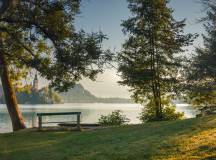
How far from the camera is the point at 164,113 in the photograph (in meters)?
37.1

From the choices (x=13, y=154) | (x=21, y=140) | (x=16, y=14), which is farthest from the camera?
(x=16, y=14)

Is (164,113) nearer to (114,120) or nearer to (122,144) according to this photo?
(114,120)

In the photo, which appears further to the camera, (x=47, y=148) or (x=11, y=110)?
(x=11, y=110)

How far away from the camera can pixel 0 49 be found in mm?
24578

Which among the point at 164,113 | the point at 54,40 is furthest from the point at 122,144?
the point at 164,113

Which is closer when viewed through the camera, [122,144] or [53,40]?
[122,144]

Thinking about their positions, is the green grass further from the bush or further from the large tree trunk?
the bush

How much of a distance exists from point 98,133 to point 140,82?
→ 49.7ft

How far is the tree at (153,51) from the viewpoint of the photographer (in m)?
36.2

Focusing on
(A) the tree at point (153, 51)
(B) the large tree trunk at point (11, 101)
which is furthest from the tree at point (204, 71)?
(B) the large tree trunk at point (11, 101)

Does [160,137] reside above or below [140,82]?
below

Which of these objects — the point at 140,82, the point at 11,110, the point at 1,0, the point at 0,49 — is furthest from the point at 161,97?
the point at 1,0

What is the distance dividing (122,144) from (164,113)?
20.5m

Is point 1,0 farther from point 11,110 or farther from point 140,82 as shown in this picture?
point 140,82
